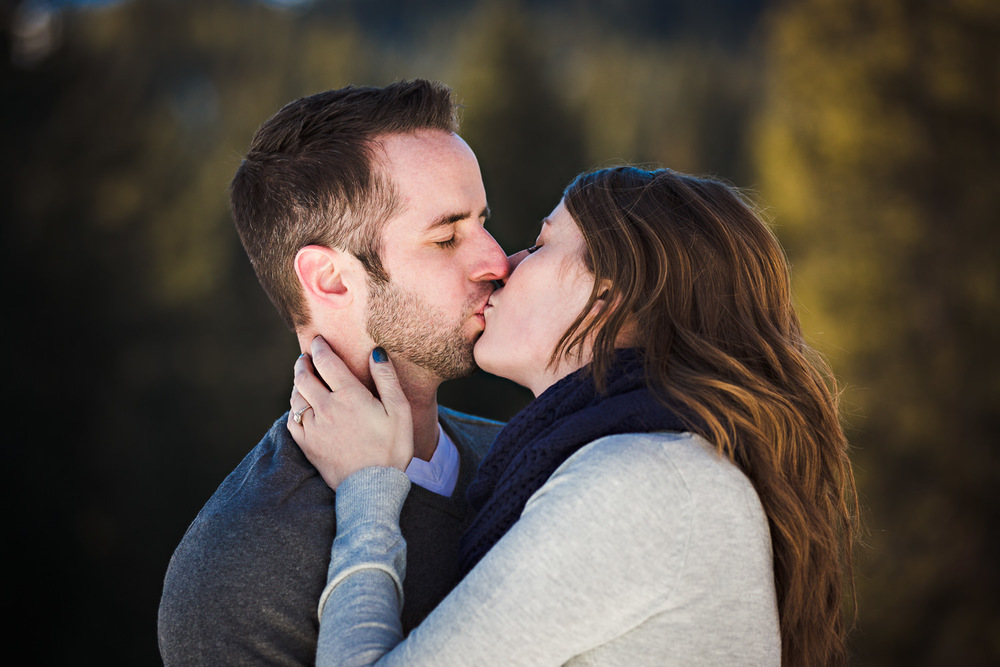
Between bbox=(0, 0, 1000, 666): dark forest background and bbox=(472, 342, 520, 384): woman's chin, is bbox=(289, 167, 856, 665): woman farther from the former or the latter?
bbox=(0, 0, 1000, 666): dark forest background

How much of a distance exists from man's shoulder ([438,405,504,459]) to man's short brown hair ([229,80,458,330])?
569mm

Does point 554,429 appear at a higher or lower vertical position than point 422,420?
higher

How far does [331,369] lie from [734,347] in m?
0.97

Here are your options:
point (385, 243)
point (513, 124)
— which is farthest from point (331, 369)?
point (513, 124)

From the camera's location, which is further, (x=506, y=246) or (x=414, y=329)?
(x=506, y=246)

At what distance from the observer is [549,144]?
9695mm

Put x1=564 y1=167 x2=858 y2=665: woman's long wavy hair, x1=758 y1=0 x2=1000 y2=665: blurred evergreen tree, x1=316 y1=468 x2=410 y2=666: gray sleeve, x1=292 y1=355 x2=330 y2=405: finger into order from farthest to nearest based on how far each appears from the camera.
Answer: x1=758 y1=0 x2=1000 y2=665: blurred evergreen tree, x1=292 y1=355 x2=330 y2=405: finger, x1=564 y1=167 x2=858 y2=665: woman's long wavy hair, x1=316 y1=468 x2=410 y2=666: gray sleeve

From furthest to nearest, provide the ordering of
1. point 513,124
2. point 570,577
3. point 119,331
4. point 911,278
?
point 513,124 < point 119,331 < point 911,278 < point 570,577

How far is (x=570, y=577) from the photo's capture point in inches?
54.7

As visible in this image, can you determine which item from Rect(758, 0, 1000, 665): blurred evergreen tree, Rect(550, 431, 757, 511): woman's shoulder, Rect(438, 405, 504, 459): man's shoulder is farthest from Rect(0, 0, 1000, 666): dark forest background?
Rect(550, 431, 757, 511): woman's shoulder

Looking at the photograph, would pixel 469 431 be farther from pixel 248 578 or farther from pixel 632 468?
pixel 632 468

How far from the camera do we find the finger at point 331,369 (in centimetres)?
205

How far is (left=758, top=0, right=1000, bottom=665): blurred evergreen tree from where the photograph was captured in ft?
22.3

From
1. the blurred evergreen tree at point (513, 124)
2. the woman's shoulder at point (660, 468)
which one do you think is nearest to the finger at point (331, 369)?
the woman's shoulder at point (660, 468)
